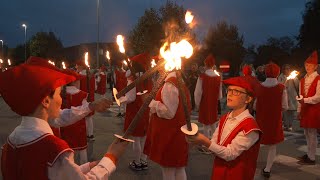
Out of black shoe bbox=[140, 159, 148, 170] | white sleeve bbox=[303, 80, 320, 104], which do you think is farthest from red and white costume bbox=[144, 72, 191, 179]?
white sleeve bbox=[303, 80, 320, 104]

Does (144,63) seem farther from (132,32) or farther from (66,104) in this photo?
(132,32)

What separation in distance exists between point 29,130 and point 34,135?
7 cm

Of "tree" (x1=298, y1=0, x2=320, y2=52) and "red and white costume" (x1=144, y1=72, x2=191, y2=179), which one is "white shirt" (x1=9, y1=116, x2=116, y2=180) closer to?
"red and white costume" (x1=144, y1=72, x2=191, y2=179)

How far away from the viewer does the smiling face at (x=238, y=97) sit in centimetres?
440

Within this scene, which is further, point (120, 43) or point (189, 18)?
point (120, 43)

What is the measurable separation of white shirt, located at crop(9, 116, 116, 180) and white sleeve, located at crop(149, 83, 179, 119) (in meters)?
2.60

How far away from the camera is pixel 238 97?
442 centimetres

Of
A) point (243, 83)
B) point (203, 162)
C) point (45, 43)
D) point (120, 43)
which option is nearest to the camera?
point (120, 43)

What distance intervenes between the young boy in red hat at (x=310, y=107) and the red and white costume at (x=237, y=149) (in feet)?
14.9

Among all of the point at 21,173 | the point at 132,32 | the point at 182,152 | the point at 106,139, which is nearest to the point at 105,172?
the point at 21,173

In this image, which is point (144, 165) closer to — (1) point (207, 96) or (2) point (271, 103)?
(2) point (271, 103)

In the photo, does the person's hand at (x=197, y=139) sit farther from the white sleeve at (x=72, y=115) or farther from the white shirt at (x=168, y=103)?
the white shirt at (x=168, y=103)

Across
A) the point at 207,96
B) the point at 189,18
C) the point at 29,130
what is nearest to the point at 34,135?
the point at 29,130

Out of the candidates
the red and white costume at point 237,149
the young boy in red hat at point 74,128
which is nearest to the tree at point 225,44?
the young boy in red hat at point 74,128
